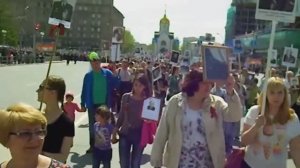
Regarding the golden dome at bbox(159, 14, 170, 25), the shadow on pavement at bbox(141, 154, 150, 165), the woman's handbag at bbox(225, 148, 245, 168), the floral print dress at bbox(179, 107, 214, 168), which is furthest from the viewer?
the golden dome at bbox(159, 14, 170, 25)

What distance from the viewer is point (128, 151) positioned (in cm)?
776

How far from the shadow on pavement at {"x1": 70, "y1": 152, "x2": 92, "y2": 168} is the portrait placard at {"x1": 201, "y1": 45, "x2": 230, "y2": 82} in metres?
4.31

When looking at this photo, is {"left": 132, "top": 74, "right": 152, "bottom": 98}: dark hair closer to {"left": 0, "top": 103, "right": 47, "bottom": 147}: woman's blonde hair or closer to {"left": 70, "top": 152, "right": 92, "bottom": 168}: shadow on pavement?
{"left": 70, "top": 152, "right": 92, "bottom": 168}: shadow on pavement

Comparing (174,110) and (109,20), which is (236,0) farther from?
(174,110)

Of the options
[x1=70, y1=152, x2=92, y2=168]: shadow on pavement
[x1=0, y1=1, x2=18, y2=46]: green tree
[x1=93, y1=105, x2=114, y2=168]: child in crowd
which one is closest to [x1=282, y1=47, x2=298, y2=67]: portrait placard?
[x1=70, y1=152, x2=92, y2=168]: shadow on pavement

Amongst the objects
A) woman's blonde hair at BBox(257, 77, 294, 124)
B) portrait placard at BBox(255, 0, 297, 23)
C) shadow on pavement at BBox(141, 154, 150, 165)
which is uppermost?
portrait placard at BBox(255, 0, 297, 23)

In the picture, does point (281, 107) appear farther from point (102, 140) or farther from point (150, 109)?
point (102, 140)

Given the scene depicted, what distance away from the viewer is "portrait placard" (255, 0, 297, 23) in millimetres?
5848

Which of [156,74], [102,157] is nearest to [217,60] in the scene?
[102,157]

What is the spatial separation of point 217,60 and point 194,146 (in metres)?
0.90

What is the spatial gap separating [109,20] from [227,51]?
16029 centimetres

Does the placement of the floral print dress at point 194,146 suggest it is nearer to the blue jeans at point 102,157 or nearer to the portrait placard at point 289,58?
the blue jeans at point 102,157

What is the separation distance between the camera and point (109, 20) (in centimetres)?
16500

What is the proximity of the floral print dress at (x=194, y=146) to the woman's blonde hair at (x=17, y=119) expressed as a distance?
2.18 metres
